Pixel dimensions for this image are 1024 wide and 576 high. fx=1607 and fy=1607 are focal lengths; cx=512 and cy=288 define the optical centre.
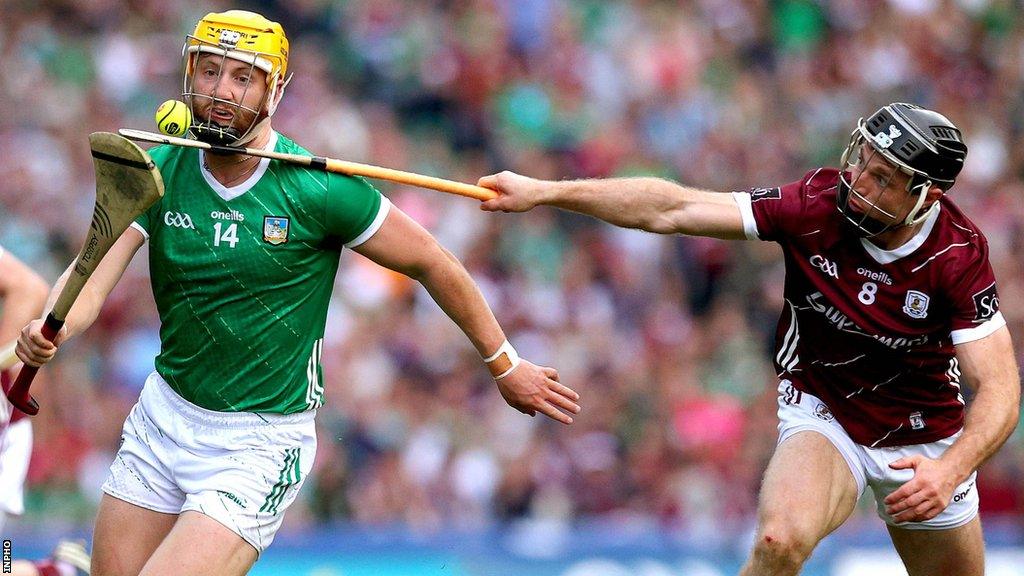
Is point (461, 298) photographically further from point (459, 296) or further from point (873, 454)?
point (873, 454)

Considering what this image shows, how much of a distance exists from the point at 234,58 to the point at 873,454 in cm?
278

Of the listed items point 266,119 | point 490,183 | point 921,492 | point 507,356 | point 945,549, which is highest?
point 266,119

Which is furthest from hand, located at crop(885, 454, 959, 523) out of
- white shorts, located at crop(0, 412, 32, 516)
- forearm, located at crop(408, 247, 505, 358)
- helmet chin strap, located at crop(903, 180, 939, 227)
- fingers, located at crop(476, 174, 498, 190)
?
white shorts, located at crop(0, 412, 32, 516)

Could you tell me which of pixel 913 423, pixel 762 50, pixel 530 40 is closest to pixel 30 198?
pixel 530 40

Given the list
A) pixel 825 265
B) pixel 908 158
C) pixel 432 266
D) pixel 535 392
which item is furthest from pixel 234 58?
pixel 908 158

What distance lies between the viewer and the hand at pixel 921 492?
217 inches

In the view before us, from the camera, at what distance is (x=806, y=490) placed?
575 cm

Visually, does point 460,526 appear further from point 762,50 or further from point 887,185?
point 762,50

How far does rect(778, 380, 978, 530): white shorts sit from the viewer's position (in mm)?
6051

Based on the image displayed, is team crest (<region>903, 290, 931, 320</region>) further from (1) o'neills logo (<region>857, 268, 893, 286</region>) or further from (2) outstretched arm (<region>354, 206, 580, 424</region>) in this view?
(2) outstretched arm (<region>354, 206, 580, 424</region>)

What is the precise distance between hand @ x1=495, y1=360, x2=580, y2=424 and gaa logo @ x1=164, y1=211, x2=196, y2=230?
49.2 inches

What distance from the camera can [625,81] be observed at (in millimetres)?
13758

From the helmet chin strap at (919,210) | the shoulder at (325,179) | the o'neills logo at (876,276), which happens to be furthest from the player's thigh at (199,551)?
the helmet chin strap at (919,210)

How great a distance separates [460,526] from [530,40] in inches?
205
